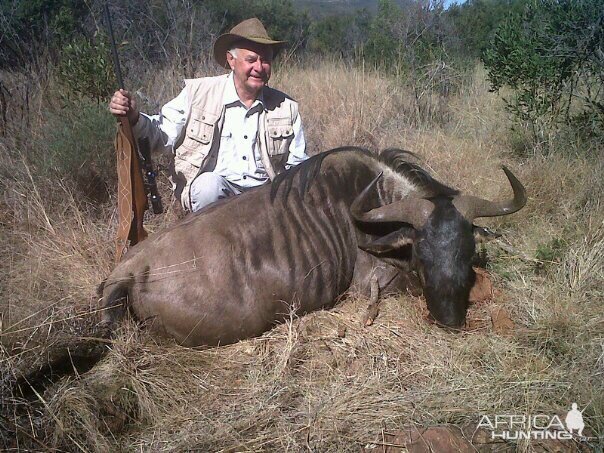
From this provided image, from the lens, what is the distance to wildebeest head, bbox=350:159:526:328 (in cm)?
282

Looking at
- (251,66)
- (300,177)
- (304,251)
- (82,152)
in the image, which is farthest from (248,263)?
(82,152)

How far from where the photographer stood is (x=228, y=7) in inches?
481

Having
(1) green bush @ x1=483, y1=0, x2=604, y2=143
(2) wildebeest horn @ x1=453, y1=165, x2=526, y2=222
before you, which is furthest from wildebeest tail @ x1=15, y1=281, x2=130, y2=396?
(1) green bush @ x1=483, y1=0, x2=604, y2=143

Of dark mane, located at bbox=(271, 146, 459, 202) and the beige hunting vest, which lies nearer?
dark mane, located at bbox=(271, 146, 459, 202)

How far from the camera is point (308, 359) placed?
273cm

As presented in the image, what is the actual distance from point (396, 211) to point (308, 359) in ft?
3.31

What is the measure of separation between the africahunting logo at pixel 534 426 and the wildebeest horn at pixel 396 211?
1155 millimetres

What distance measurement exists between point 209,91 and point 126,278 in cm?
172

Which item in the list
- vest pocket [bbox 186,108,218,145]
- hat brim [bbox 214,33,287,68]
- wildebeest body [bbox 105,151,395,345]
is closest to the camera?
wildebeest body [bbox 105,151,395,345]

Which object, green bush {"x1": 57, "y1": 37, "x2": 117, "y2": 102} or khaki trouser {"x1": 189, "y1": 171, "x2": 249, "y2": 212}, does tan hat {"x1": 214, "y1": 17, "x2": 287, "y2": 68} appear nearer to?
khaki trouser {"x1": 189, "y1": 171, "x2": 249, "y2": 212}

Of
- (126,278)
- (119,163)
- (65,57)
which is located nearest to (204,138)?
(119,163)

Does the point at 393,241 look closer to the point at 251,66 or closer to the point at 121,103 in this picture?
the point at 251,66

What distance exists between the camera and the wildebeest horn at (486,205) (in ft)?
9.80

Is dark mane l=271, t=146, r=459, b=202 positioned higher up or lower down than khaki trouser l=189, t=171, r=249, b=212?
higher up
